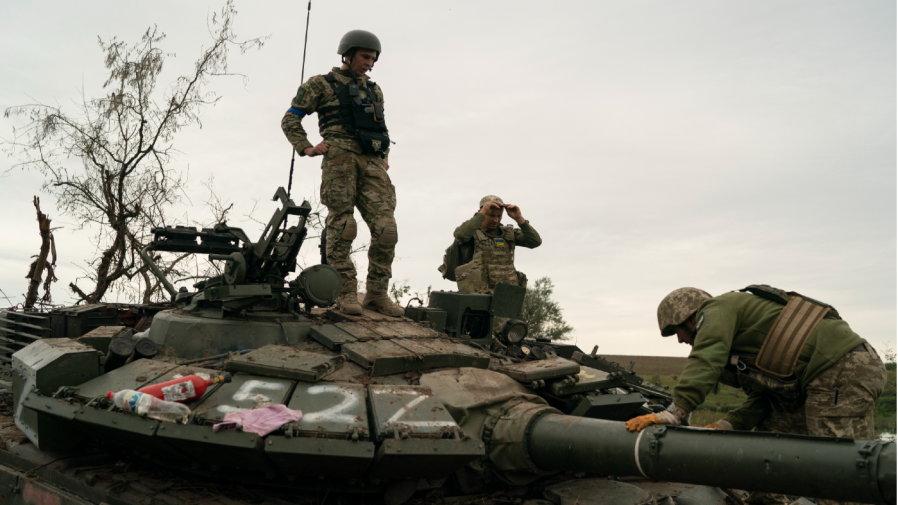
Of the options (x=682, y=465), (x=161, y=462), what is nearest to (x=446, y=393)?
(x=682, y=465)

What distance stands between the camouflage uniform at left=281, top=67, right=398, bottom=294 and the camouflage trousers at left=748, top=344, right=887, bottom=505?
438 cm

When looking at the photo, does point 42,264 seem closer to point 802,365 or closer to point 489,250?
point 489,250

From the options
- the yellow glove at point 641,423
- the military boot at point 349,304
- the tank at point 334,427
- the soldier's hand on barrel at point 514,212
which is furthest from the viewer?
the soldier's hand on barrel at point 514,212

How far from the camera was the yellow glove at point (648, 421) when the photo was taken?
4.60m

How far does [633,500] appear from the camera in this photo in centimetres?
563

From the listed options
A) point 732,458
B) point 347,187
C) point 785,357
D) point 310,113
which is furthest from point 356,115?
point 732,458

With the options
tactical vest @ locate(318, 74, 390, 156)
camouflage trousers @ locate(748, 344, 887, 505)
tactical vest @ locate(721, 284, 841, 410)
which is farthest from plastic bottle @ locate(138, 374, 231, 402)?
camouflage trousers @ locate(748, 344, 887, 505)

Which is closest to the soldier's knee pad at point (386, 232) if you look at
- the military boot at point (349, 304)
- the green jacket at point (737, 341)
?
the military boot at point (349, 304)

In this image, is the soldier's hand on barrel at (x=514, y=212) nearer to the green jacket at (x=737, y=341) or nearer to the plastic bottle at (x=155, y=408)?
the green jacket at (x=737, y=341)

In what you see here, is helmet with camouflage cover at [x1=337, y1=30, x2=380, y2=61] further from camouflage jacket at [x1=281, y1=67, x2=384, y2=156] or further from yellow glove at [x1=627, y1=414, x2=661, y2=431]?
yellow glove at [x1=627, y1=414, x2=661, y2=431]

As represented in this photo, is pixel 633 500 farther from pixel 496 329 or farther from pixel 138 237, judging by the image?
pixel 138 237

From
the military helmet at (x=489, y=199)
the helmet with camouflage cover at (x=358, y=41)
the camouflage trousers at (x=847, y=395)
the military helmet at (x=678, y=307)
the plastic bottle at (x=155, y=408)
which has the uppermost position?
the helmet with camouflage cover at (x=358, y=41)

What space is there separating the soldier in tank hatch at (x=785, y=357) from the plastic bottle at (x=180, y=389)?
3336mm

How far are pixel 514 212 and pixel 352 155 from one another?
2.67m
